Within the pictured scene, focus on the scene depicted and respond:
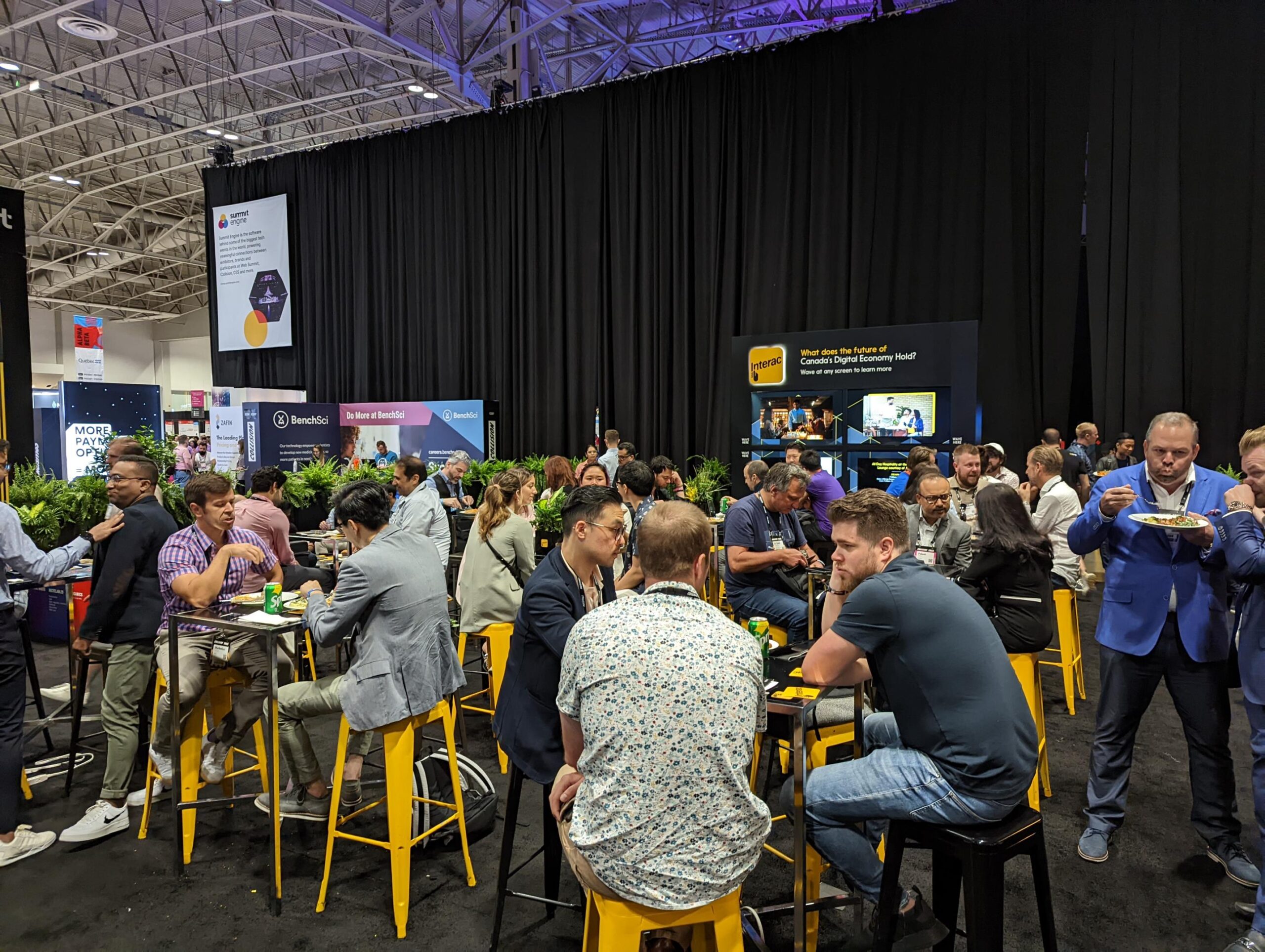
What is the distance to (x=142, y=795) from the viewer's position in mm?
3449

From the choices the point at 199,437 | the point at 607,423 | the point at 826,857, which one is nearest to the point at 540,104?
the point at 607,423

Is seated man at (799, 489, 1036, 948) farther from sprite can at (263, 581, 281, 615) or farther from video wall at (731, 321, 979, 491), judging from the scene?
video wall at (731, 321, 979, 491)

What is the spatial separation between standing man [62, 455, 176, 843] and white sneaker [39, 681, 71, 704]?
4.99 ft

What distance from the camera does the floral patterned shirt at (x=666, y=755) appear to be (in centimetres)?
164

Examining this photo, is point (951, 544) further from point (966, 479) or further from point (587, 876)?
point (587, 876)

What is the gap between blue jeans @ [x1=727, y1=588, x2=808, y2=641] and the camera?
3.85 m

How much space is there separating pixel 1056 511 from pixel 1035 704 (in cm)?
176

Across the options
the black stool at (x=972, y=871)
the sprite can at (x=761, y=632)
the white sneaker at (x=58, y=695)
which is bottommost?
the white sneaker at (x=58, y=695)

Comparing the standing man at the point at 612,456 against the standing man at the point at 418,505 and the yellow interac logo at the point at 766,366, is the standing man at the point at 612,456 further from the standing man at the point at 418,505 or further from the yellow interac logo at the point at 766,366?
the standing man at the point at 418,505

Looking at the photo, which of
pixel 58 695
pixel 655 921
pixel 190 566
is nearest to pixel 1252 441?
pixel 655 921

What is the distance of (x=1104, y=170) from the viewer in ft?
29.3

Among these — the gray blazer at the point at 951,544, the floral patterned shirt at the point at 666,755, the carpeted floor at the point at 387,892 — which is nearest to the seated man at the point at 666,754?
the floral patterned shirt at the point at 666,755

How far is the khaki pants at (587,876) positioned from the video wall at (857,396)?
616 centimetres

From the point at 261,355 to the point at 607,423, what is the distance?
7.51 meters
